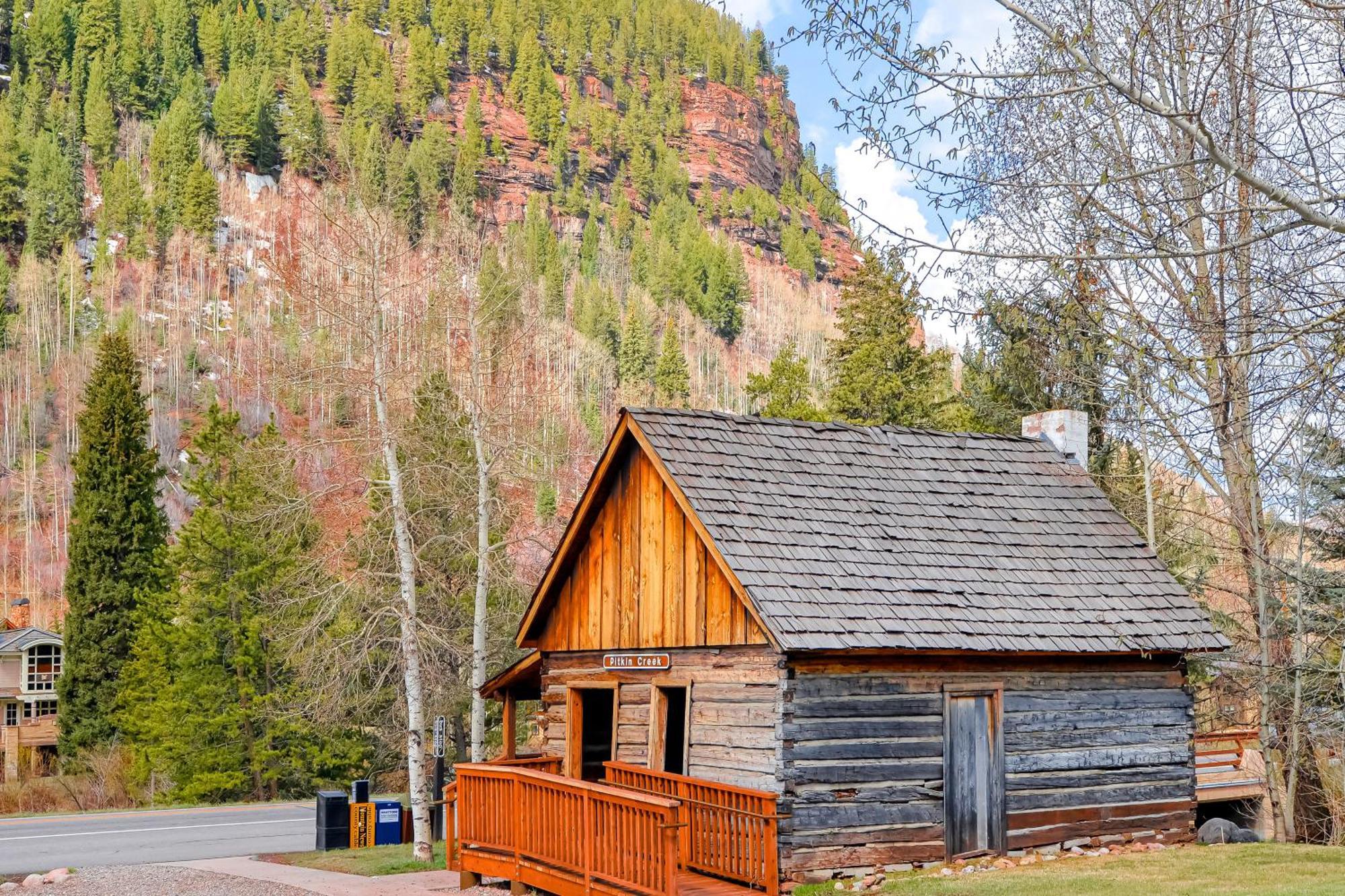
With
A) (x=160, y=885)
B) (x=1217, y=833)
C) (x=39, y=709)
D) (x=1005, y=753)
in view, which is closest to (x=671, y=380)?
(x=39, y=709)

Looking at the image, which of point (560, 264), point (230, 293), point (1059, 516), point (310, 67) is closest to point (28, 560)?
point (230, 293)

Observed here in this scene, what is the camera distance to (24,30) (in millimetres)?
151125

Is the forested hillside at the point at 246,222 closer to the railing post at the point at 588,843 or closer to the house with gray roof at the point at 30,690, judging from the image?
the house with gray roof at the point at 30,690

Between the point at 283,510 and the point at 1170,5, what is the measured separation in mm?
15468

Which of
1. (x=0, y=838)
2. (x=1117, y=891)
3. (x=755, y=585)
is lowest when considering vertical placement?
(x=0, y=838)

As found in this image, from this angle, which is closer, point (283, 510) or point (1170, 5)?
point (1170, 5)

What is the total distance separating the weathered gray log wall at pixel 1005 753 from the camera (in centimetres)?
1429

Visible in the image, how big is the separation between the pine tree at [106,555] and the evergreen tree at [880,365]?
68.3 ft

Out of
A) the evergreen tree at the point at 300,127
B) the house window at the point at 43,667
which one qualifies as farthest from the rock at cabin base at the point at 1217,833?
the evergreen tree at the point at 300,127

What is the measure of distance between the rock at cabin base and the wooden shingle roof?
3.33 m

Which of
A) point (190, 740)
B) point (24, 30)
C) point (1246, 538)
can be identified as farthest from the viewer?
point (24, 30)

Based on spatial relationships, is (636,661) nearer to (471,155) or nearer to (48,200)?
(48,200)

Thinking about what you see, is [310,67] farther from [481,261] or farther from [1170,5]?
[1170,5]

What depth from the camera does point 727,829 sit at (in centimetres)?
1418
